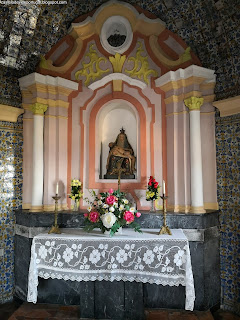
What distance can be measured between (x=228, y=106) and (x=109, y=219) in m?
2.82

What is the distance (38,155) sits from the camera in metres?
5.04

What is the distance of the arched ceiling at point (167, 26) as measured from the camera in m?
4.61

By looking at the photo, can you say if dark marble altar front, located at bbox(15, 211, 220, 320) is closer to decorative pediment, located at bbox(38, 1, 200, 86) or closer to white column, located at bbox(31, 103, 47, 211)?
white column, located at bbox(31, 103, 47, 211)

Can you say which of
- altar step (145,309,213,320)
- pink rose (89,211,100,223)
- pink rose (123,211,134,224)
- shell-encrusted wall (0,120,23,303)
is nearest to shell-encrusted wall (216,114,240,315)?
altar step (145,309,213,320)

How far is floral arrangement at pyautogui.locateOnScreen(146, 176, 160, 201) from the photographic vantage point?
4.65m

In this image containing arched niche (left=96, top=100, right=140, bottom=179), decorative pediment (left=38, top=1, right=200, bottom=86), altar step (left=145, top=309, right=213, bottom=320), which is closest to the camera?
altar step (left=145, top=309, right=213, bottom=320)

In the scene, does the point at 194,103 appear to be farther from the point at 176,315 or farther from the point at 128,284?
the point at 176,315

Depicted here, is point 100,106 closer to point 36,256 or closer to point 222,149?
point 222,149

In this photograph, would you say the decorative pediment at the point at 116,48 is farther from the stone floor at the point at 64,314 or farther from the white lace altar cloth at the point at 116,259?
the stone floor at the point at 64,314

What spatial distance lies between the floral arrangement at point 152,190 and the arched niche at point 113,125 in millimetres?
543

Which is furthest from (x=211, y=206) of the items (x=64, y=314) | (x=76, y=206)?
(x=64, y=314)

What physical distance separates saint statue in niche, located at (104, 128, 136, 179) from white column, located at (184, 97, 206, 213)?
1178 mm

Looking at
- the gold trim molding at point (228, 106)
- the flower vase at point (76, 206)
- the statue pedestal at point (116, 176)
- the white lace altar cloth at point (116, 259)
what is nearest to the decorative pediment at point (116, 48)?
the gold trim molding at point (228, 106)

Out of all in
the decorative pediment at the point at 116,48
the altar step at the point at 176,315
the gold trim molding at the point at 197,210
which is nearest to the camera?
the altar step at the point at 176,315
